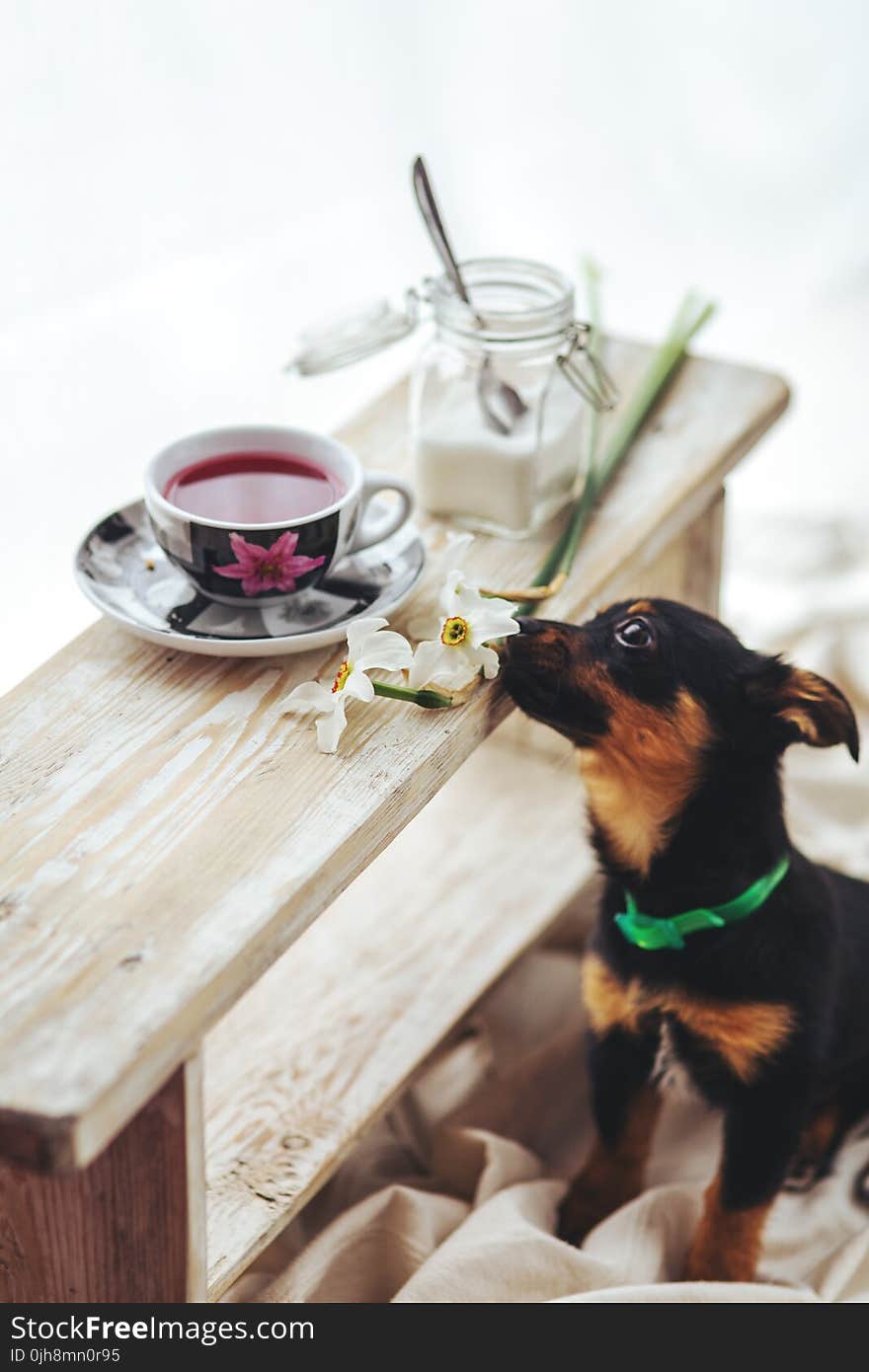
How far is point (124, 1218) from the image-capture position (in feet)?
3.09

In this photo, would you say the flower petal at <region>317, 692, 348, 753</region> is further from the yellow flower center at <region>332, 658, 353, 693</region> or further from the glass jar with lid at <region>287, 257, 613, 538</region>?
A: the glass jar with lid at <region>287, 257, 613, 538</region>

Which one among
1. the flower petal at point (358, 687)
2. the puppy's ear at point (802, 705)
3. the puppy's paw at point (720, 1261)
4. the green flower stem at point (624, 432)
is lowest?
the puppy's paw at point (720, 1261)

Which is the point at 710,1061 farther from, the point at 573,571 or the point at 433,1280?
the point at 573,571

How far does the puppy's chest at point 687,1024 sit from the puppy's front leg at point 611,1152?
5cm

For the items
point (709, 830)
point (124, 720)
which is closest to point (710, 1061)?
point (709, 830)

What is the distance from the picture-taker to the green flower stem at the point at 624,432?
1216mm

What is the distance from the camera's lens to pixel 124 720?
103 cm

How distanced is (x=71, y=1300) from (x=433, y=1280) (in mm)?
274

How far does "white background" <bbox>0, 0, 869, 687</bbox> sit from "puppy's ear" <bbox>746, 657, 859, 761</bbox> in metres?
0.78

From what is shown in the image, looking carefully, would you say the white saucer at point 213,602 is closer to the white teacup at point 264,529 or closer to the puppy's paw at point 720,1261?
the white teacup at point 264,529

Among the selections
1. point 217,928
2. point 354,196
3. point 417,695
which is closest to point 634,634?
point 417,695

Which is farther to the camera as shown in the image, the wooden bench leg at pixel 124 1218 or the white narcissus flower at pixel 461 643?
the white narcissus flower at pixel 461 643

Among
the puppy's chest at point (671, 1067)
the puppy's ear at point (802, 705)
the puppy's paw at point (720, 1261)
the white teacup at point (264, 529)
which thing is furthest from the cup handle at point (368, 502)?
the puppy's paw at point (720, 1261)

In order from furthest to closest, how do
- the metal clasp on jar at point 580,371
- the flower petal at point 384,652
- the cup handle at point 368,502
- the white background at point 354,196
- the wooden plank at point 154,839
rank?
the white background at point 354,196, the metal clasp on jar at point 580,371, the cup handle at point 368,502, the flower petal at point 384,652, the wooden plank at point 154,839
